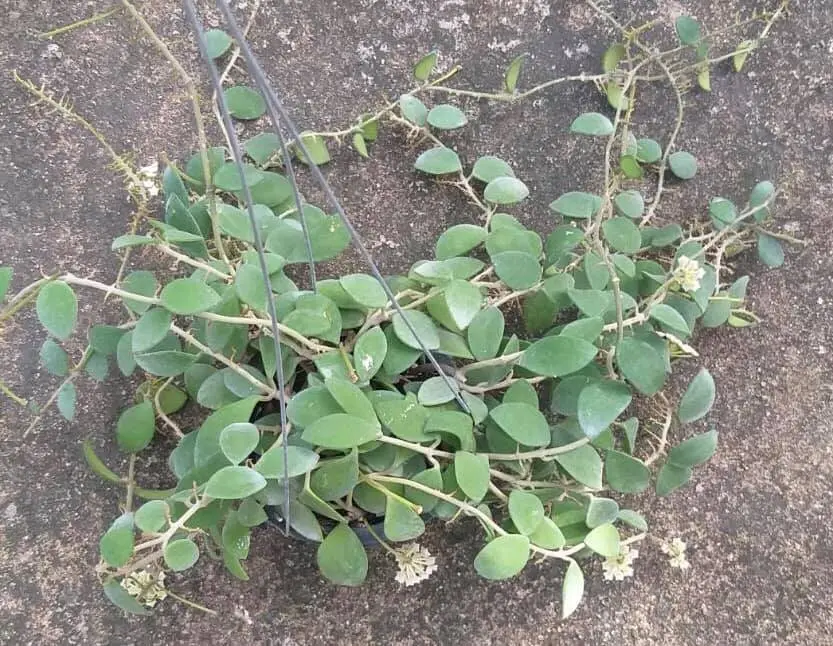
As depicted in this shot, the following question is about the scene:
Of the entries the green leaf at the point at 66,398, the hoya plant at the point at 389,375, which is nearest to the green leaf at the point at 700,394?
the hoya plant at the point at 389,375

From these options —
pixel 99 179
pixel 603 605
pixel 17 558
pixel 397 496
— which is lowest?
pixel 603 605

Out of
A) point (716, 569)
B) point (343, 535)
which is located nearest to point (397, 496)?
point (343, 535)

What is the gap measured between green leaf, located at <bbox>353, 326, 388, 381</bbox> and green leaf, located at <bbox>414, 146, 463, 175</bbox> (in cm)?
31

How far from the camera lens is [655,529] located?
96cm

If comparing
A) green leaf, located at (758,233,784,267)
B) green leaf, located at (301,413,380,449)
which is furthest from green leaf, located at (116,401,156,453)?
green leaf, located at (758,233,784,267)

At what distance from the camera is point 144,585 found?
2.29ft

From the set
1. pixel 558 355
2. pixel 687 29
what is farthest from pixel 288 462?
pixel 687 29

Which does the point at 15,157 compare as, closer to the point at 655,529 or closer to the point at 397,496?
the point at 397,496

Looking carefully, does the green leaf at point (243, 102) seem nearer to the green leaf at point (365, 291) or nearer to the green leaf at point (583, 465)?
the green leaf at point (365, 291)

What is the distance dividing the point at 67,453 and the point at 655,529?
0.78m

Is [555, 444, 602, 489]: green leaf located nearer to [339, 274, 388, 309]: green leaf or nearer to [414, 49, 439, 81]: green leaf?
[339, 274, 388, 309]: green leaf

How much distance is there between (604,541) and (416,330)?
297 millimetres

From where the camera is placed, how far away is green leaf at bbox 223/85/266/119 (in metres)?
1.00

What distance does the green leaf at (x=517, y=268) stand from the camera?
80cm
